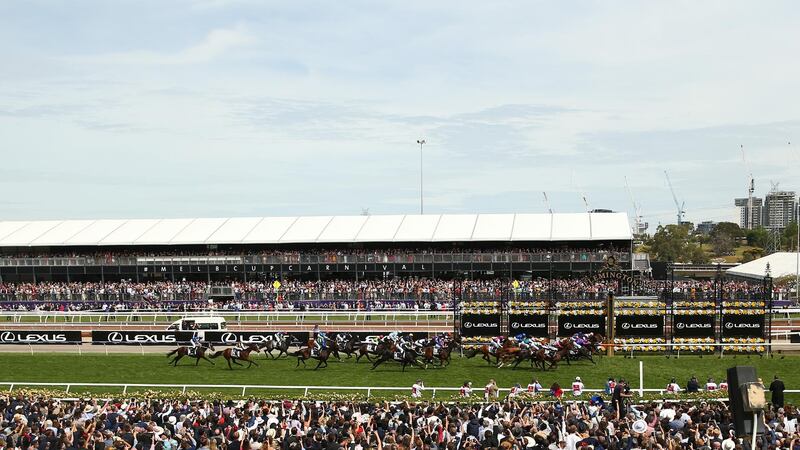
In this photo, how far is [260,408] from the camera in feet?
52.2

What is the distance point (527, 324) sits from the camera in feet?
96.9

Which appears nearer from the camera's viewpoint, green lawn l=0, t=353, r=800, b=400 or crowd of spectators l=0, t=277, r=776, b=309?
green lawn l=0, t=353, r=800, b=400

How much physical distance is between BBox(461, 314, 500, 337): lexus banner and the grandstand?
26.8 m

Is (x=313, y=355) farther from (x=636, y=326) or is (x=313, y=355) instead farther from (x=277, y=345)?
(x=636, y=326)

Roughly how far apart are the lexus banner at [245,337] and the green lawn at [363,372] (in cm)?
172

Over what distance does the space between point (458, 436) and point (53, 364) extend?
1929 centimetres

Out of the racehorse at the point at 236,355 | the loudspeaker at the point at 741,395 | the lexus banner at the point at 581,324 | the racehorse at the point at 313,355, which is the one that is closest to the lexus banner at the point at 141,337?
the racehorse at the point at 236,355

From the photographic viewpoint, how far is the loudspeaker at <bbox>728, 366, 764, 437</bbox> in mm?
7113

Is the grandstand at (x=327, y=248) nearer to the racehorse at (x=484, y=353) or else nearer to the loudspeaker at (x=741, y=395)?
the racehorse at (x=484, y=353)

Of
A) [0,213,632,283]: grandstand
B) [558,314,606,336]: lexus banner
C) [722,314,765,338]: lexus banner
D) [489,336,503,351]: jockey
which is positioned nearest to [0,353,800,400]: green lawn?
[489,336,503,351]: jockey

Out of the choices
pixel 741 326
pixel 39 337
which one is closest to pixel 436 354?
pixel 741 326

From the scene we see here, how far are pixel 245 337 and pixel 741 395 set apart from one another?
25528 mm

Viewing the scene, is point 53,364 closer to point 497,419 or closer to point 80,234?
point 497,419

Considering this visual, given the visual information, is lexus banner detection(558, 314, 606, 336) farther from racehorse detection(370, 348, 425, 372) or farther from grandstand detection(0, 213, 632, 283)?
grandstand detection(0, 213, 632, 283)
